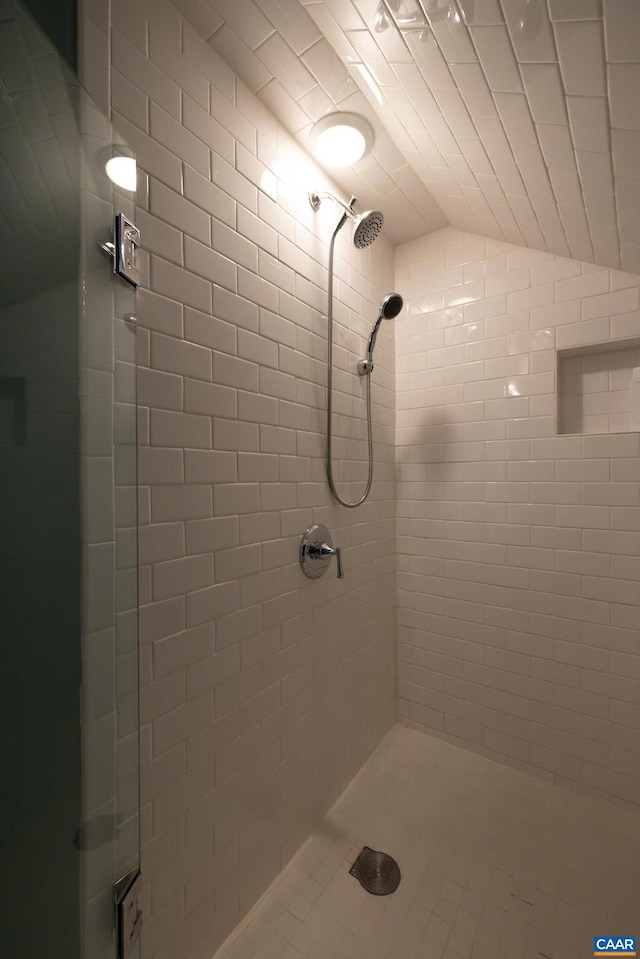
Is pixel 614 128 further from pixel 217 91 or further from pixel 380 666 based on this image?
pixel 380 666

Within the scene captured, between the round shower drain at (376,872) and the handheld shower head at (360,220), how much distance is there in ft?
6.85

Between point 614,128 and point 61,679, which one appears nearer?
point 61,679

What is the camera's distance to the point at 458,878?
1.22m

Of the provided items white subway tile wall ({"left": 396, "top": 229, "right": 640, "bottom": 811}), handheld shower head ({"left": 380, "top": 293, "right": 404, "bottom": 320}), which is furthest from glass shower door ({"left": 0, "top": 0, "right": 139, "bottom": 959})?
white subway tile wall ({"left": 396, "top": 229, "right": 640, "bottom": 811})

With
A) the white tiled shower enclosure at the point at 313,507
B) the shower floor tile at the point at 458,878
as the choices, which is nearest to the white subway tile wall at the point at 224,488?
the white tiled shower enclosure at the point at 313,507

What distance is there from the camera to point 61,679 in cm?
69

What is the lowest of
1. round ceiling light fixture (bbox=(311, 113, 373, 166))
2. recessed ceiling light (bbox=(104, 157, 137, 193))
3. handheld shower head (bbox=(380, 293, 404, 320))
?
recessed ceiling light (bbox=(104, 157, 137, 193))

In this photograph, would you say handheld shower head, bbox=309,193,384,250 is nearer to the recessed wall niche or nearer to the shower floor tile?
the recessed wall niche

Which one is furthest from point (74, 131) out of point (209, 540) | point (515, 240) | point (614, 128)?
point (515, 240)

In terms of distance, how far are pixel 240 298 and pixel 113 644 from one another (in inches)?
36.6

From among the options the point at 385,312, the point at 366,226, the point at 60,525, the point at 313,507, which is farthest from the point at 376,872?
the point at 366,226

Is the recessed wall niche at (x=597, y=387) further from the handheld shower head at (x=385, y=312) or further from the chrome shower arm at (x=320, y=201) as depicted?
the chrome shower arm at (x=320, y=201)

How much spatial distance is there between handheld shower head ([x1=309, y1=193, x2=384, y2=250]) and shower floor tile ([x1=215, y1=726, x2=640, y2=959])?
210cm

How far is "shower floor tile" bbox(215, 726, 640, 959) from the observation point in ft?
3.45
